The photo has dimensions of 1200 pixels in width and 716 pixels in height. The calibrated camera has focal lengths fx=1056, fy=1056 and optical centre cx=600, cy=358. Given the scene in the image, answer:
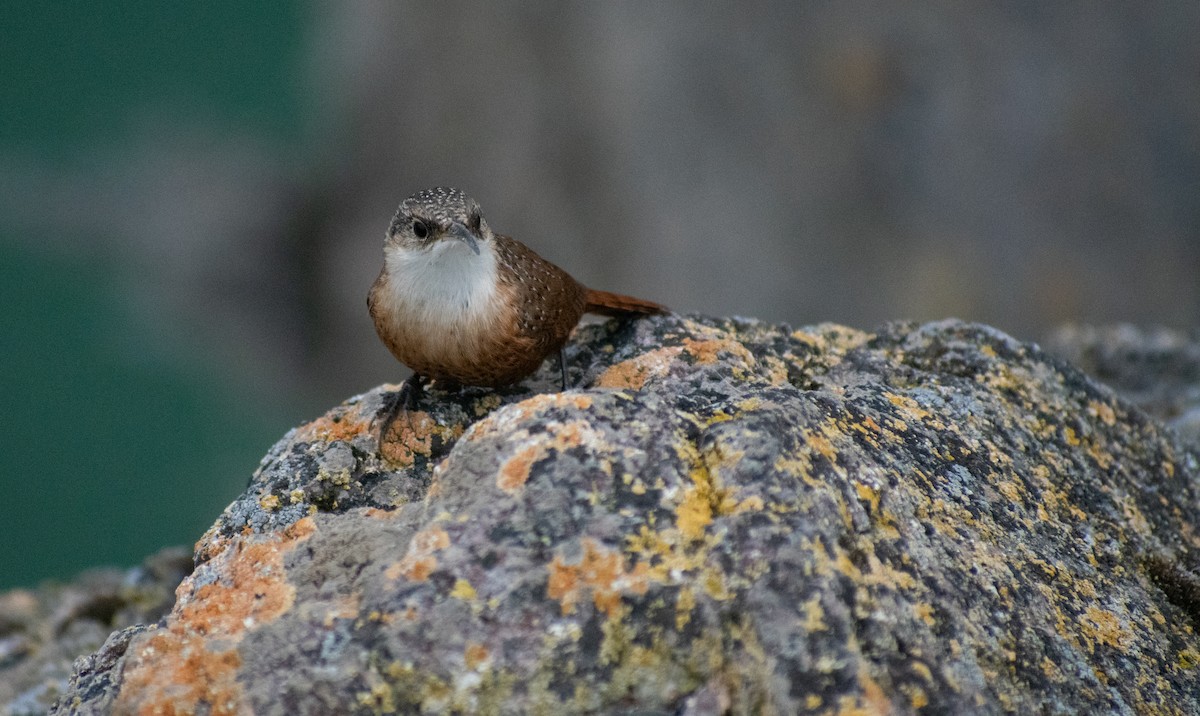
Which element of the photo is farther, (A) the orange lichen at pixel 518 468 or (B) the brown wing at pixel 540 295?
(B) the brown wing at pixel 540 295

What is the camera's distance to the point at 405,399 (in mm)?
3334

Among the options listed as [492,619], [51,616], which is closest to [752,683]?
[492,619]

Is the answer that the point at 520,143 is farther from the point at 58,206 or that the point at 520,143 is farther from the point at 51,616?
the point at 51,616

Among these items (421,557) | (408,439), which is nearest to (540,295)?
(408,439)

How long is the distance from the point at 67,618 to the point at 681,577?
335 centimetres

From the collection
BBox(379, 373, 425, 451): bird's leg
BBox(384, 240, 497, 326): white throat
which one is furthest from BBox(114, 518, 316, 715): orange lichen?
BBox(384, 240, 497, 326): white throat

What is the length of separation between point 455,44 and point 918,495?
11.6 metres

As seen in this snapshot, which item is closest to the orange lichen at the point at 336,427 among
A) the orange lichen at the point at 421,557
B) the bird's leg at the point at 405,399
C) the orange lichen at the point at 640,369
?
the bird's leg at the point at 405,399

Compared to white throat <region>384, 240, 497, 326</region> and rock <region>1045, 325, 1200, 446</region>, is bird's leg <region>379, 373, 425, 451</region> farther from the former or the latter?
rock <region>1045, 325, 1200, 446</region>

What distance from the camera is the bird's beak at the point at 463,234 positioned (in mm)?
3533

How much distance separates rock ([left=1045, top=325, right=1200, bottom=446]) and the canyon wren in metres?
2.53

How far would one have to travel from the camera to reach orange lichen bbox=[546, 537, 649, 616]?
7.11 ft

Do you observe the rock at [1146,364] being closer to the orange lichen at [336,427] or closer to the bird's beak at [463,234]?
the bird's beak at [463,234]

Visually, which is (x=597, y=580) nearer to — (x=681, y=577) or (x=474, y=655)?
(x=681, y=577)
